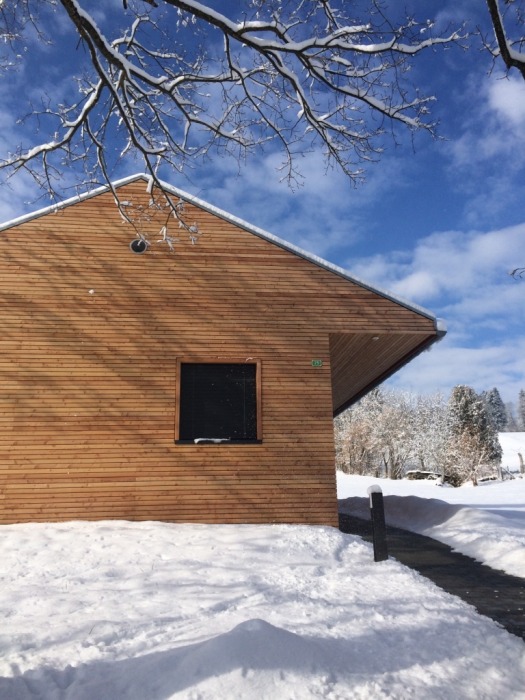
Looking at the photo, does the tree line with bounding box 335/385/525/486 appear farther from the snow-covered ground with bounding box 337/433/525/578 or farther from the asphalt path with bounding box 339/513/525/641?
the asphalt path with bounding box 339/513/525/641

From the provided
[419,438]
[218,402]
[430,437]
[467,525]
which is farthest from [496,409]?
[218,402]

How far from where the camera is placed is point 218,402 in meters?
9.87

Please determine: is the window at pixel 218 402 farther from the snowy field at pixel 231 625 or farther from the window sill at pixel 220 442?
the snowy field at pixel 231 625

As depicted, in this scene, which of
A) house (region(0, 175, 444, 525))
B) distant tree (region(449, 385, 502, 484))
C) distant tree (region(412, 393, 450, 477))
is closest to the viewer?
house (region(0, 175, 444, 525))

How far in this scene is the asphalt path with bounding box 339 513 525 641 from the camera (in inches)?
198

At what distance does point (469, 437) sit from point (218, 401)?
116 feet

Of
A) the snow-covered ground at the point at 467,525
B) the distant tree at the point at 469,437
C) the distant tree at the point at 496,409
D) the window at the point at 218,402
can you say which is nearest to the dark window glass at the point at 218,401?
the window at the point at 218,402

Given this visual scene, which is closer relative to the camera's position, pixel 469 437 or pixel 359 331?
pixel 359 331

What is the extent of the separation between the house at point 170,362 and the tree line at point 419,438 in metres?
29.1

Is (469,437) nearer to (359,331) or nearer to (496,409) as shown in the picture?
(359,331)

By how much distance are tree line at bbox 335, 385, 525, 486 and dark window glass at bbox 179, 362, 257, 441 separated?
2976 centimetres

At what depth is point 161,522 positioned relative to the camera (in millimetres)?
9031

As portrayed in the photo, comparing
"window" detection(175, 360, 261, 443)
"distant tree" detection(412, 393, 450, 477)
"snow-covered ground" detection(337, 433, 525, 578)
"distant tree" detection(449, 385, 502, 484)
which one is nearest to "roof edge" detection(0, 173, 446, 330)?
"window" detection(175, 360, 261, 443)

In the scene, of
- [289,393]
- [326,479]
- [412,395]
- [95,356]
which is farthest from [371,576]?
[412,395]
